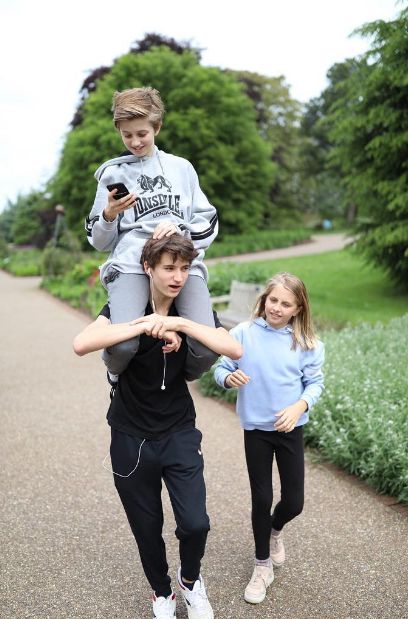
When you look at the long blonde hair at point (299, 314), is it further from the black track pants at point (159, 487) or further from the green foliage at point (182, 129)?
the green foliage at point (182, 129)

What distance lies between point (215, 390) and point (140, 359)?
438 centimetres

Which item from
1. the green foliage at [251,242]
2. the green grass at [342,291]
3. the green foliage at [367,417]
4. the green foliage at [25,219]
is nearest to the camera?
the green foliage at [367,417]

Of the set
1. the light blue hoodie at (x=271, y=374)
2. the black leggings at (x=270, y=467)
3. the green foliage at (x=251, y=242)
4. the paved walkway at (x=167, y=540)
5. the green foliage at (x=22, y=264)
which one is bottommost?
the green foliage at (x=22, y=264)

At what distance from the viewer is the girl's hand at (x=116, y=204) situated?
8.10 ft

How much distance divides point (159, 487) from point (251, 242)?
26750mm

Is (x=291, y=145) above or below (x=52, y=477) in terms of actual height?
above

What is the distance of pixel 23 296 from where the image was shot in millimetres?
17641

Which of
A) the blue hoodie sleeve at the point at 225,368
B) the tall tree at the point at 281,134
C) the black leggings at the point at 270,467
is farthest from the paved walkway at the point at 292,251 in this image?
the black leggings at the point at 270,467

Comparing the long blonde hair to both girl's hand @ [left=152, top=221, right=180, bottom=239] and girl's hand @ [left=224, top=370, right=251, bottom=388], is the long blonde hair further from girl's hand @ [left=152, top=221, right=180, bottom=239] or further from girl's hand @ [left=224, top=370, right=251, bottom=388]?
girl's hand @ [left=152, top=221, right=180, bottom=239]

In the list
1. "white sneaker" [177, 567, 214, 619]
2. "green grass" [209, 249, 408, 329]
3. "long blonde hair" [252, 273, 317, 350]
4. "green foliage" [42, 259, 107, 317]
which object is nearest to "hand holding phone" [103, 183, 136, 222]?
"long blonde hair" [252, 273, 317, 350]

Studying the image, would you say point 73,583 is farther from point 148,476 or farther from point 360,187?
point 360,187

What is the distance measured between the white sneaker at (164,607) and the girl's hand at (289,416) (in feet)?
2.99

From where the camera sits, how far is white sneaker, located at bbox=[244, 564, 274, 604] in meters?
3.01

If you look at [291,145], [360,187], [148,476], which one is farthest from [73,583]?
[291,145]
